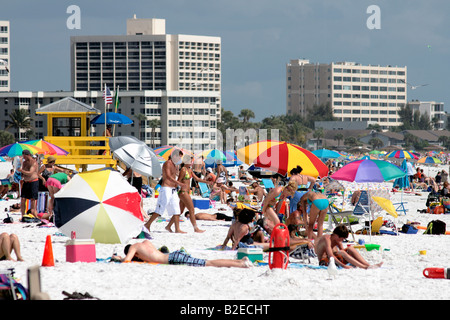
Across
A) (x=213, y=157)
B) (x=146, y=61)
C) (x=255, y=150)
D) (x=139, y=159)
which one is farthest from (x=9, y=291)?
(x=146, y=61)

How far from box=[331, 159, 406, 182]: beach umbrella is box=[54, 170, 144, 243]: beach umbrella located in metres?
4.33

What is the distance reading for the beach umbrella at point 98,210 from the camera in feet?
30.3

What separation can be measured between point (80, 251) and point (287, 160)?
502cm

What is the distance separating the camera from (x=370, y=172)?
1273 centimetres

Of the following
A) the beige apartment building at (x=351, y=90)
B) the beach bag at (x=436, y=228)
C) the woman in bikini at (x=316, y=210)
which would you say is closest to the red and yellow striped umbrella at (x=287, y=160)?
the woman in bikini at (x=316, y=210)

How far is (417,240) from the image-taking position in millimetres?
11523

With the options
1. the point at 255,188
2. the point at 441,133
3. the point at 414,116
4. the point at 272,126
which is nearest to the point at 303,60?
the point at 414,116

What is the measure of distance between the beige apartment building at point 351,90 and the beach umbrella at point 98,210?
524 ft

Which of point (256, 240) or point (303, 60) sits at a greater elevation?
point (303, 60)

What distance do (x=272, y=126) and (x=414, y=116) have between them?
157 feet

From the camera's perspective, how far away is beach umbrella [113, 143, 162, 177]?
14843mm

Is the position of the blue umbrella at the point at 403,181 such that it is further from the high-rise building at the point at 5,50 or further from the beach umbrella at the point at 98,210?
the high-rise building at the point at 5,50

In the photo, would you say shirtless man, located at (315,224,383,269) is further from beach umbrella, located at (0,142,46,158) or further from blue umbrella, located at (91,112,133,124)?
blue umbrella, located at (91,112,133,124)

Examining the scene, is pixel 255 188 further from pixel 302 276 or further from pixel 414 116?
pixel 414 116
